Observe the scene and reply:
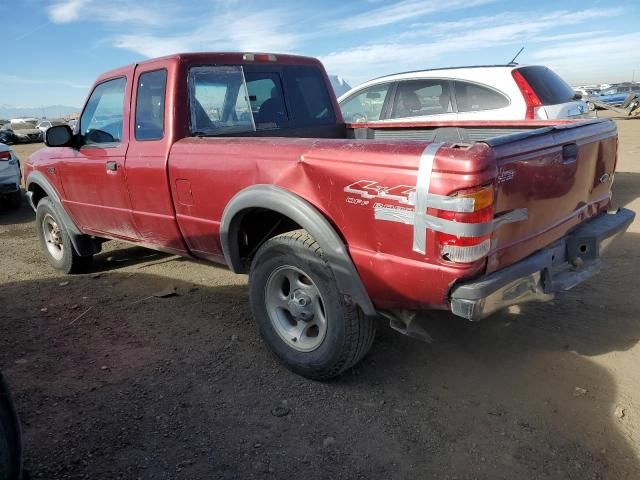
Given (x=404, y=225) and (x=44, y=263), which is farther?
(x=44, y=263)

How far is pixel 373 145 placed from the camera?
2.52 metres

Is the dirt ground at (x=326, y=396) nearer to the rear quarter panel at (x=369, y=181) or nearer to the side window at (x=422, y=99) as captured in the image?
the rear quarter panel at (x=369, y=181)

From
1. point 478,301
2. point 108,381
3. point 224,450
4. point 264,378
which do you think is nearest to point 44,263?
point 108,381

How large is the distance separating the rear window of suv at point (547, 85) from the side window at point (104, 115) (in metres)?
4.70

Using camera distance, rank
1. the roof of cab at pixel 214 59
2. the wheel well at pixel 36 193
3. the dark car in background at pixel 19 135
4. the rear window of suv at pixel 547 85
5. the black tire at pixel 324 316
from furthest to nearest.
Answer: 1. the dark car in background at pixel 19 135
2. the rear window of suv at pixel 547 85
3. the wheel well at pixel 36 193
4. the roof of cab at pixel 214 59
5. the black tire at pixel 324 316

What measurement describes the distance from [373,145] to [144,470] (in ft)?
6.26

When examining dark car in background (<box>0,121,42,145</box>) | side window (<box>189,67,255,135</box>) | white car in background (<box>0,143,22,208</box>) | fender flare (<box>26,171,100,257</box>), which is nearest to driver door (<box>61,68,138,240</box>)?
fender flare (<box>26,171,100,257</box>)

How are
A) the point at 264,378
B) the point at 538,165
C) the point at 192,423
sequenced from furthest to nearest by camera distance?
the point at 264,378
the point at 192,423
the point at 538,165

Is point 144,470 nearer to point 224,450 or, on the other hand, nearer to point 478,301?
point 224,450

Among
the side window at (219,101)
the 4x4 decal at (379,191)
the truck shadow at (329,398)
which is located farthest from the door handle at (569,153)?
the side window at (219,101)

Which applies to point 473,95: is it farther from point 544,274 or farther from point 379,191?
point 379,191

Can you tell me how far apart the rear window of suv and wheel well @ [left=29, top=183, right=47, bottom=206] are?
572 cm


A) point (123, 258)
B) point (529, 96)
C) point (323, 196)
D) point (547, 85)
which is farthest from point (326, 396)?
point (547, 85)

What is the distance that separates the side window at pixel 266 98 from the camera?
413cm
